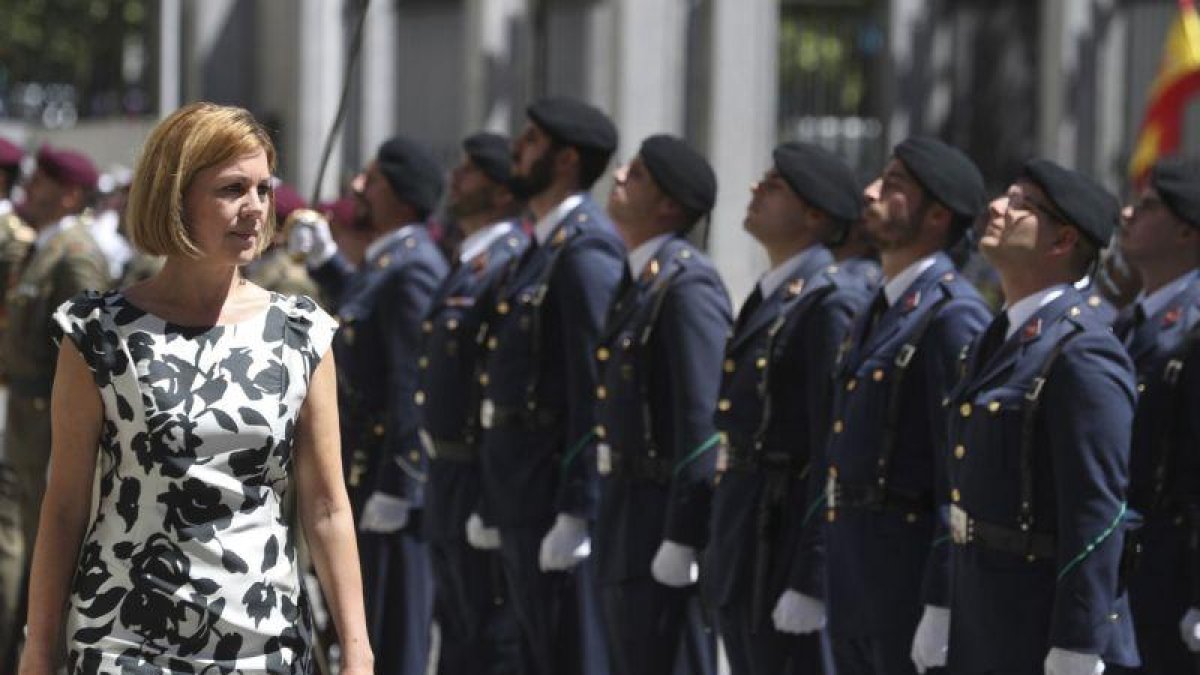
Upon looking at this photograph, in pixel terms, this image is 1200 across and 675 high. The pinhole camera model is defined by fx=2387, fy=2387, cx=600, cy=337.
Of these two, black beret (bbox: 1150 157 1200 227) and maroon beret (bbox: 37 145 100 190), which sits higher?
black beret (bbox: 1150 157 1200 227)

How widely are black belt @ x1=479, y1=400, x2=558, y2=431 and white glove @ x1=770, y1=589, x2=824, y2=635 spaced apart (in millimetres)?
1262

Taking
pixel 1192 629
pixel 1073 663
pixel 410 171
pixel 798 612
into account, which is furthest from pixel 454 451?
pixel 1073 663

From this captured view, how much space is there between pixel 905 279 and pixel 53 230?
3.86 metres

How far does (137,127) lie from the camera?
1806cm

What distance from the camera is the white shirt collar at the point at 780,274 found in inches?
246

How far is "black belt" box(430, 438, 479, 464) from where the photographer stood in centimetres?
728

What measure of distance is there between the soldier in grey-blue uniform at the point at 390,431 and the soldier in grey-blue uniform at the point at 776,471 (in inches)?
68.1

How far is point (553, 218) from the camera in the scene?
7.07 meters

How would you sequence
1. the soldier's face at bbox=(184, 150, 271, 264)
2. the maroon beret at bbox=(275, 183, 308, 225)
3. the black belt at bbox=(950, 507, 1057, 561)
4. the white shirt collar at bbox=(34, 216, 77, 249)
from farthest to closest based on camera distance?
the maroon beret at bbox=(275, 183, 308, 225), the white shirt collar at bbox=(34, 216, 77, 249), the black belt at bbox=(950, 507, 1057, 561), the soldier's face at bbox=(184, 150, 271, 264)

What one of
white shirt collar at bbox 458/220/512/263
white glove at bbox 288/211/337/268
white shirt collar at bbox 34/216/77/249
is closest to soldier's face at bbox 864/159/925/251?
white shirt collar at bbox 458/220/512/263

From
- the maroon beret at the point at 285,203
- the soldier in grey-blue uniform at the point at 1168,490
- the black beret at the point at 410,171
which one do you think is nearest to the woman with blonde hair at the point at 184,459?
the soldier in grey-blue uniform at the point at 1168,490

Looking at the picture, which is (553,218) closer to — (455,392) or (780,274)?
(455,392)

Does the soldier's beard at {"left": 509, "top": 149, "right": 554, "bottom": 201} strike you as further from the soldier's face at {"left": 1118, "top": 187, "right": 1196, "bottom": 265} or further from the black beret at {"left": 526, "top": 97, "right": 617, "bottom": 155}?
the soldier's face at {"left": 1118, "top": 187, "right": 1196, "bottom": 265}

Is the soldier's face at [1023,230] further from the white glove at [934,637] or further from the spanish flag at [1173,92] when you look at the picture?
the spanish flag at [1173,92]
